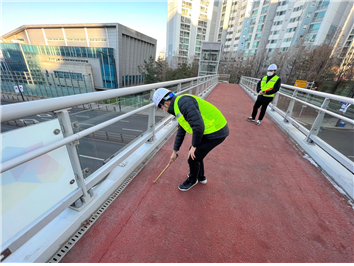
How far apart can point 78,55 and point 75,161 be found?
125 feet

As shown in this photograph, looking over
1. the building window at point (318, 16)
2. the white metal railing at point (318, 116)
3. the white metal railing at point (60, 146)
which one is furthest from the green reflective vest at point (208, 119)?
the building window at point (318, 16)

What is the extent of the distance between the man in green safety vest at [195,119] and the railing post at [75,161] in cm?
90

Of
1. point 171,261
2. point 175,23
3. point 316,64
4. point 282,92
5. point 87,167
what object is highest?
point 175,23

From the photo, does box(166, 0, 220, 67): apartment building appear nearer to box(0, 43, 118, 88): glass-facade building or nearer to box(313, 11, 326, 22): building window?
box(0, 43, 118, 88): glass-facade building

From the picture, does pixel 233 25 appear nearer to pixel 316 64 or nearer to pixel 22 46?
pixel 316 64

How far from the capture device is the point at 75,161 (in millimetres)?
1326

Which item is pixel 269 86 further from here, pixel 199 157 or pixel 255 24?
pixel 255 24

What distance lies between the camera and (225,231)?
155 centimetres

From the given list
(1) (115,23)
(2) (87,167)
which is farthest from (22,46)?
(2) (87,167)

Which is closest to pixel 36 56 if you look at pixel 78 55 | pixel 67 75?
pixel 67 75

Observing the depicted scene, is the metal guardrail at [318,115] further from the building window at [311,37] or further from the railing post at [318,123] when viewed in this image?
the building window at [311,37]

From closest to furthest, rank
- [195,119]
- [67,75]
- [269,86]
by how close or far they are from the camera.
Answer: [195,119] → [269,86] → [67,75]

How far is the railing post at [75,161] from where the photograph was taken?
3.74ft

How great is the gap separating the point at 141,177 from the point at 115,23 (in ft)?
118
